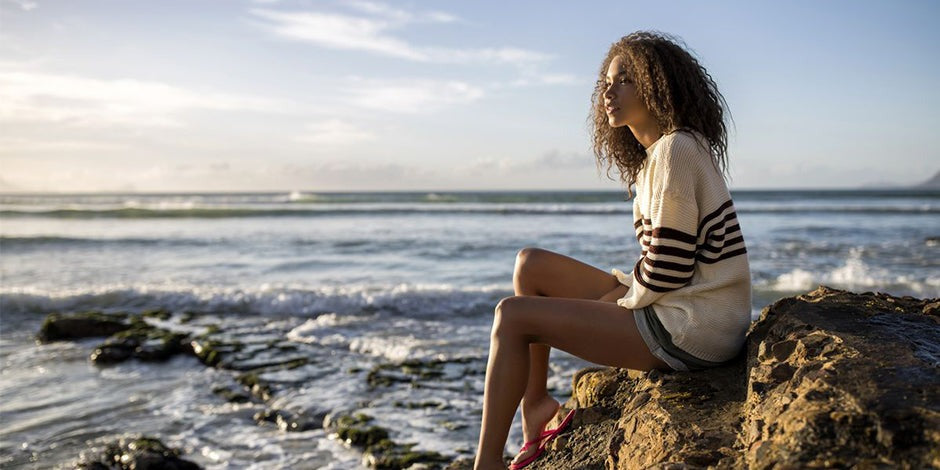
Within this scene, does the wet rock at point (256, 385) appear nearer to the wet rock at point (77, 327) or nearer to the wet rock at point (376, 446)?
the wet rock at point (376, 446)

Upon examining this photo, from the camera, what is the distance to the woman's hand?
341 cm

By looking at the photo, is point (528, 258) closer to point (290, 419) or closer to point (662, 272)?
point (662, 272)

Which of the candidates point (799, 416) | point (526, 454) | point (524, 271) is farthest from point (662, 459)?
point (524, 271)

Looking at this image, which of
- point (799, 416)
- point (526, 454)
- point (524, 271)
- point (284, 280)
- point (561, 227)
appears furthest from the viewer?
point (561, 227)

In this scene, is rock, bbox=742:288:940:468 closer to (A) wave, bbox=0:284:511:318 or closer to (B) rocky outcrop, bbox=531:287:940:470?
→ (B) rocky outcrop, bbox=531:287:940:470

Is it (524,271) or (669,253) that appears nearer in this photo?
(669,253)

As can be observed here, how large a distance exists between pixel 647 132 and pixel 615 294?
2.50 feet

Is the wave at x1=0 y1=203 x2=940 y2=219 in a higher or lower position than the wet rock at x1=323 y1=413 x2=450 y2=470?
higher

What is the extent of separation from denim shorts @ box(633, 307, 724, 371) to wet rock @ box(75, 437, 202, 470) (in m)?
3.09

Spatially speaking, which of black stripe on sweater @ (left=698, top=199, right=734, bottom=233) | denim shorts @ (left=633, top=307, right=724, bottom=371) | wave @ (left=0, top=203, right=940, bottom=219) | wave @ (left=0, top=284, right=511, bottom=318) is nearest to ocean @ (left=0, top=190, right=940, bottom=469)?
wave @ (left=0, top=284, right=511, bottom=318)

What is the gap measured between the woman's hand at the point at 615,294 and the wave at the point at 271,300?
6.47 metres

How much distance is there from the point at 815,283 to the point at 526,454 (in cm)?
963

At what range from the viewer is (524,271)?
11.9 ft

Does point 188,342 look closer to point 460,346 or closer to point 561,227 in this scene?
point 460,346
